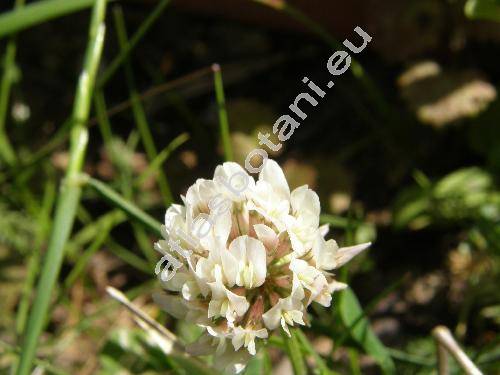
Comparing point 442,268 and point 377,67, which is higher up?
point 377,67

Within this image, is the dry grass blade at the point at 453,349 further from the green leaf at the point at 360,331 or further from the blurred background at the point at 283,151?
the blurred background at the point at 283,151

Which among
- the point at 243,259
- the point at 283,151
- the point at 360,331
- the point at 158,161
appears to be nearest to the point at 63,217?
the point at 243,259

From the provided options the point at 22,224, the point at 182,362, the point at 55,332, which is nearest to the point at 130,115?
the point at 22,224

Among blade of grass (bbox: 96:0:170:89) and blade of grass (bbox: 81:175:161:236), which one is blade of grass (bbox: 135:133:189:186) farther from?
blade of grass (bbox: 81:175:161:236)

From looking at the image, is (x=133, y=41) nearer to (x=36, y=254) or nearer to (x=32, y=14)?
(x=32, y=14)

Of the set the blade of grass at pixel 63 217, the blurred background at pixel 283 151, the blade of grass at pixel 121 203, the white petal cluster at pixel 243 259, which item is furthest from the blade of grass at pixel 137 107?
the white petal cluster at pixel 243 259

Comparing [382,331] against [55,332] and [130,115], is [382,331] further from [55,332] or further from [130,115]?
[130,115]
